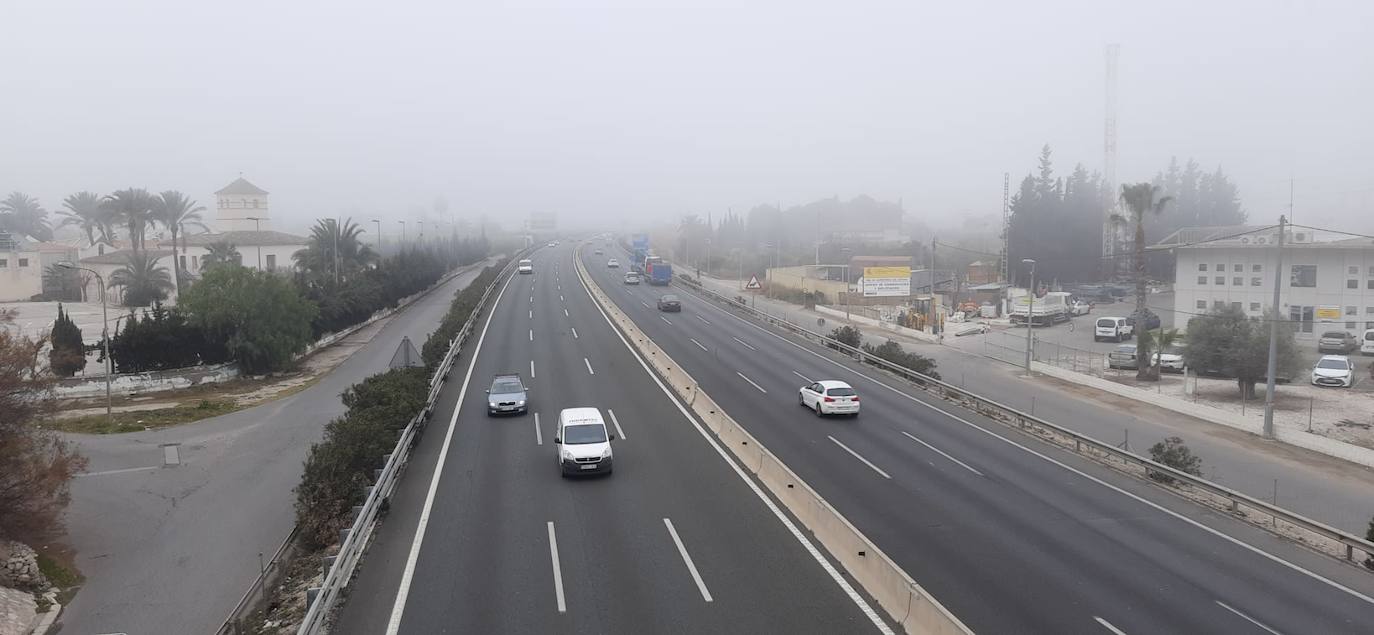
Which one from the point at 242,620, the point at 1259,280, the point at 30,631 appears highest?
the point at 1259,280

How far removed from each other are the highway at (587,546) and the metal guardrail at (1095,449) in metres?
10.8

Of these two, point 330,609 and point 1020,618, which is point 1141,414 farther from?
point 330,609

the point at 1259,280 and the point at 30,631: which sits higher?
the point at 1259,280

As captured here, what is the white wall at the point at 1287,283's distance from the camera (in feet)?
165

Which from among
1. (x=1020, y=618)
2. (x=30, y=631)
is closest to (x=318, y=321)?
(x=30, y=631)

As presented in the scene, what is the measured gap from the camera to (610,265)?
417 feet

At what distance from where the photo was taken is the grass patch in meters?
33.5

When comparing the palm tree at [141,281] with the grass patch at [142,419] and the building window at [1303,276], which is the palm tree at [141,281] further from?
the building window at [1303,276]

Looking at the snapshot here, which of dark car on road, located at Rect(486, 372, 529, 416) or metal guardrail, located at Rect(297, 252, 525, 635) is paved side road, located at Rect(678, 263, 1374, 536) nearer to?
dark car on road, located at Rect(486, 372, 529, 416)

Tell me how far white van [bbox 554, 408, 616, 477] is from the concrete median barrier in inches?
155

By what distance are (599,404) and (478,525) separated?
13552 millimetres

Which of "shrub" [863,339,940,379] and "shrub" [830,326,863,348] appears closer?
"shrub" [863,339,940,379]

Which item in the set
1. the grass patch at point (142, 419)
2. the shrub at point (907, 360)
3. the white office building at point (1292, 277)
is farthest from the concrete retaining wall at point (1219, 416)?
the grass patch at point (142, 419)

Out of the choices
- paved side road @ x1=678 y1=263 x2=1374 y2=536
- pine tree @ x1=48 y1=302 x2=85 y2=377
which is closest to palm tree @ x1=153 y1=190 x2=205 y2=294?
pine tree @ x1=48 y1=302 x2=85 y2=377
